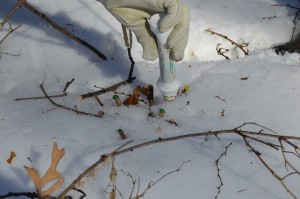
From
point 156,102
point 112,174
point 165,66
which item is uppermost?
point 165,66

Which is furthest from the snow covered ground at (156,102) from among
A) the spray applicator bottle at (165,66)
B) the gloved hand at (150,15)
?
the gloved hand at (150,15)

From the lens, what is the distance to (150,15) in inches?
58.1

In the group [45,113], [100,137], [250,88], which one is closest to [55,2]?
[45,113]

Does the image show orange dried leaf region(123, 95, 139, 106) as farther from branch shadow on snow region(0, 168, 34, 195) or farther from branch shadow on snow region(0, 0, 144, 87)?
branch shadow on snow region(0, 168, 34, 195)

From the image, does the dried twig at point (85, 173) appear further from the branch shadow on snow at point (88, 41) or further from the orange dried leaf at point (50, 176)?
the branch shadow on snow at point (88, 41)

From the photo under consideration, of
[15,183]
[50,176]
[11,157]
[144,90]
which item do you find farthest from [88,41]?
[50,176]

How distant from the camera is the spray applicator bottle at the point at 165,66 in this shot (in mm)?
1469

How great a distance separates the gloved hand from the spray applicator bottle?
0.02 m

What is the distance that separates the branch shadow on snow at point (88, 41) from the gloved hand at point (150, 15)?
1.74ft

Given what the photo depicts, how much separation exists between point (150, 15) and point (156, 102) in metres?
0.57

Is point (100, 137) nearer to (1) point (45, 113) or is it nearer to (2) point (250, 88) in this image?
(1) point (45, 113)

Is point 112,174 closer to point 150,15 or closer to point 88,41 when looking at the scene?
point 150,15

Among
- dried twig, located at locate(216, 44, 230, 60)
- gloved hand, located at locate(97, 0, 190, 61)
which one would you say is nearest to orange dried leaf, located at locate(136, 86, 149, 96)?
gloved hand, located at locate(97, 0, 190, 61)

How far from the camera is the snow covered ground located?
4.65ft
